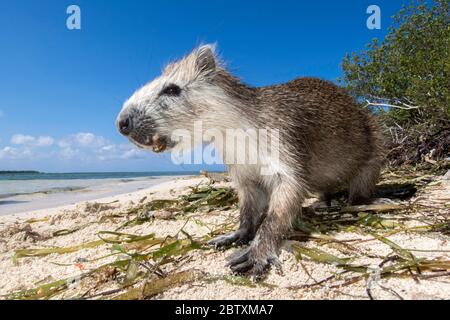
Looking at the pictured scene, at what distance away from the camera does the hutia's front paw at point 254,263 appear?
7.83 ft

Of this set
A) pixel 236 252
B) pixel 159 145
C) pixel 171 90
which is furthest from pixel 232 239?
pixel 171 90

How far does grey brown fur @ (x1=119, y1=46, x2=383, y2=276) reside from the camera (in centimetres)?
285

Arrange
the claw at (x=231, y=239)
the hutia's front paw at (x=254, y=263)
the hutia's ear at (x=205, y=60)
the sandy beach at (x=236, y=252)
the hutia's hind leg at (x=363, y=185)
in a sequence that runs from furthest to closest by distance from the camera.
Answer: the hutia's hind leg at (x=363, y=185) < the hutia's ear at (x=205, y=60) < the claw at (x=231, y=239) < the hutia's front paw at (x=254, y=263) < the sandy beach at (x=236, y=252)

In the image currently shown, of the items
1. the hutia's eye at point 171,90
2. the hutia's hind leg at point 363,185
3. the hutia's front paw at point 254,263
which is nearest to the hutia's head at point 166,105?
the hutia's eye at point 171,90

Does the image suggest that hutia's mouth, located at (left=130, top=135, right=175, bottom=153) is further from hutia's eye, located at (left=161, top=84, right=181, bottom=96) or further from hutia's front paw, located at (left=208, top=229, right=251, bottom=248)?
hutia's front paw, located at (left=208, top=229, right=251, bottom=248)

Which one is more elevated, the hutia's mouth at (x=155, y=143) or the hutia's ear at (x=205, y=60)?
the hutia's ear at (x=205, y=60)

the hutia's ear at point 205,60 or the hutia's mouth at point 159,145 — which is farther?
the hutia's ear at point 205,60

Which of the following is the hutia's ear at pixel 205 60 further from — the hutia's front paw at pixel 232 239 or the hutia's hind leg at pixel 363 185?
the hutia's hind leg at pixel 363 185

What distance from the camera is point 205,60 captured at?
11.0 feet

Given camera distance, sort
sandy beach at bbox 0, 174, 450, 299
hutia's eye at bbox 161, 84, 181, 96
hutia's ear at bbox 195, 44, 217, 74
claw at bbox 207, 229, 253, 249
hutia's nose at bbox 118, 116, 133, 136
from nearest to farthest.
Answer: sandy beach at bbox 0, 174, 450, 299, hutia's nose at bbox 118, 116, 133, 136, claw at bbox 207, 229, 253, 249, hutia's eye at bbox 161, 84, 181, 96, hutia's ear at bbox 195, 44, 217, 74

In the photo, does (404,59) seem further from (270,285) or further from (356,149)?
(270,285)

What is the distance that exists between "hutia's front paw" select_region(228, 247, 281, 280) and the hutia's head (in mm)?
1045

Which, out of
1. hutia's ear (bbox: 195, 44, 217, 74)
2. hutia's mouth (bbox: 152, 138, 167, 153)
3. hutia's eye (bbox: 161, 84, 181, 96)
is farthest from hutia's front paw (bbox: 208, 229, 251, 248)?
hutia's ear (bbox: 195, 44, 217, 74)
